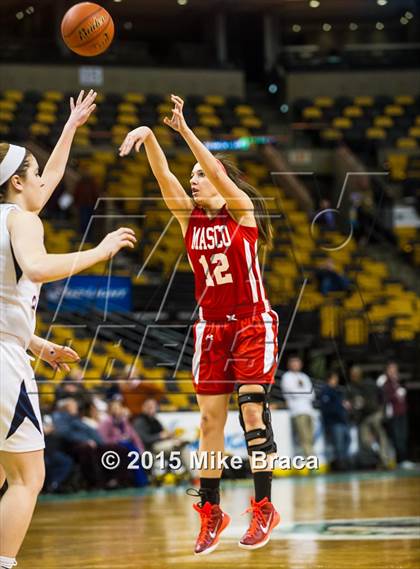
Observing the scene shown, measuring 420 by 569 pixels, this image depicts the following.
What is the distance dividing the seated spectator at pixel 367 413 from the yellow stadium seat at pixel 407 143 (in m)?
9.96

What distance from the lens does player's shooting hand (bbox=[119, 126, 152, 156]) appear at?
21.2ft

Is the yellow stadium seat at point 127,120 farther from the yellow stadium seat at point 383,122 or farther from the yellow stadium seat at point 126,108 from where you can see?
the yellow stadium seat at point 383,122

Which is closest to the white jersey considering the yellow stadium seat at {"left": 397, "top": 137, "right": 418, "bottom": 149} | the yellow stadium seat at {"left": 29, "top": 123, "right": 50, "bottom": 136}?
the yellow stadium seat at {"left": 29, "top": 123, "right": 50, "bottom": 136}

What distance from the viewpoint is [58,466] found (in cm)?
1405

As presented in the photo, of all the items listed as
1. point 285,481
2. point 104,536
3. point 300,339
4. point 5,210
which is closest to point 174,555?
point 104,536

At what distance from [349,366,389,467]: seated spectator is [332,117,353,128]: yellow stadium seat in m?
10.5

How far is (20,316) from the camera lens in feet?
18.6

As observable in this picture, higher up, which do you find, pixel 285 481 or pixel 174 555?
pixel 174 555

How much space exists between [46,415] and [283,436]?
3662 mm

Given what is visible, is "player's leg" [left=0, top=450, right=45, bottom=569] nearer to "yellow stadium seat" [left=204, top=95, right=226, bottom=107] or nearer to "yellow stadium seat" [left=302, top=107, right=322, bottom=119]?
"yellow stadium seat" [left=204, top=95, right=226, bottom=107]

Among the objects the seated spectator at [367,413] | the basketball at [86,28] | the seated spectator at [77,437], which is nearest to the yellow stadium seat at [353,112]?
the seated spectator at [367,413]

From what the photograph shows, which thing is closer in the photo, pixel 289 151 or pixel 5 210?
pixel 5 210

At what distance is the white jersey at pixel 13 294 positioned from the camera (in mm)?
5539

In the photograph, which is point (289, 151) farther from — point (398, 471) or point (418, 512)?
point (418, 512)
